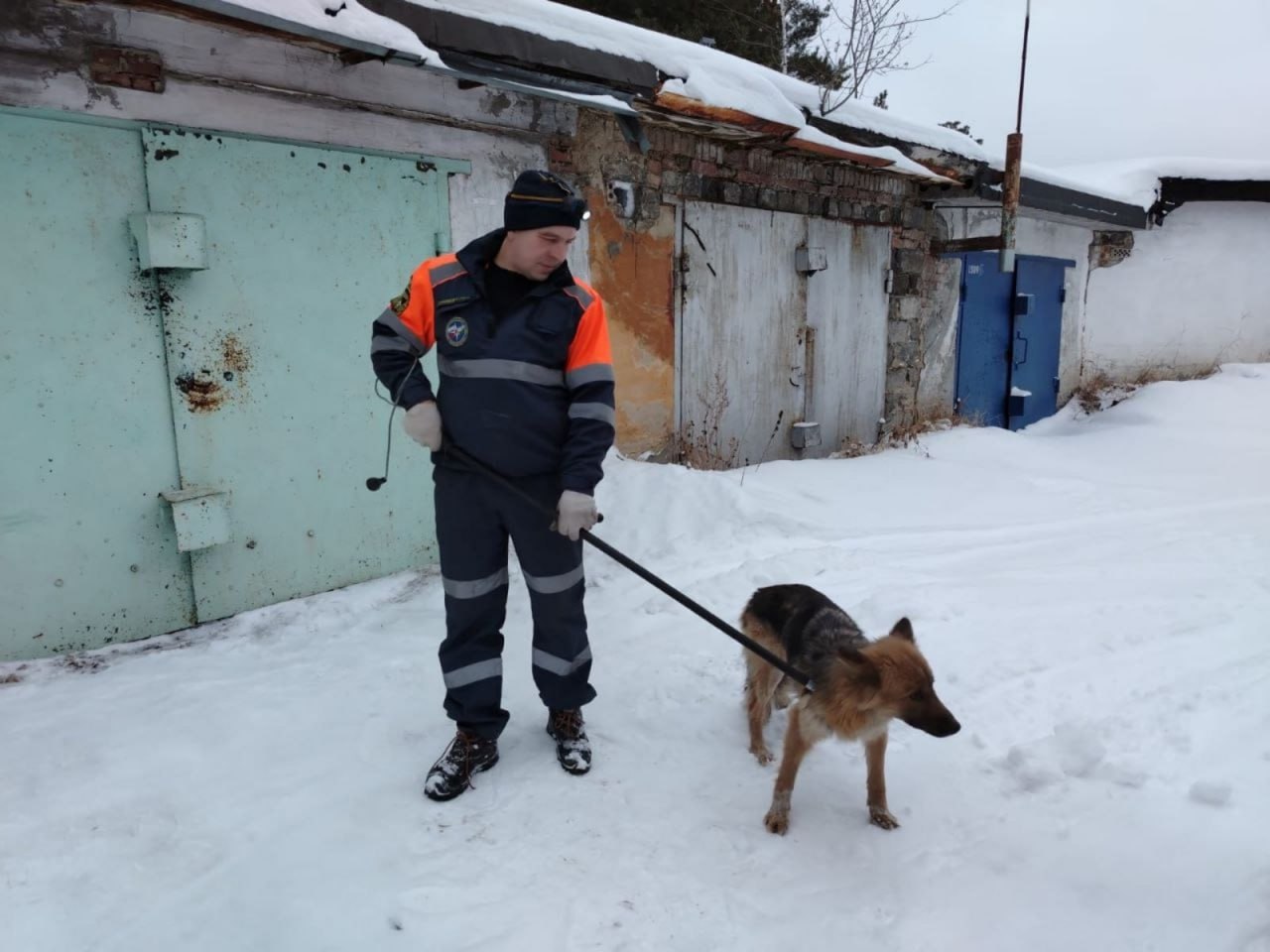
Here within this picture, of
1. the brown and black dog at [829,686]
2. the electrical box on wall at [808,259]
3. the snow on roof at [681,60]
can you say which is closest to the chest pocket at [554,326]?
the brown and black dog at [829,686]

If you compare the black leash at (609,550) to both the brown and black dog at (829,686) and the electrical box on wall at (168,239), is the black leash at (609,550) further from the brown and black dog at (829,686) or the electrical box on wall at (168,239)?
the electrical box on wall at (168,239)

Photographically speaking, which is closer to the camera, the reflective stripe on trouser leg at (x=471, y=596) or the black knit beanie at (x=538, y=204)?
the black knit beanie at (x=538, y=204)

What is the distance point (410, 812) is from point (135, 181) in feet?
10.2

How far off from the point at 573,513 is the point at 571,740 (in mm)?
913

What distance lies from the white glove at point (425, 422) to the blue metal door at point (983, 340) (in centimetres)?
867

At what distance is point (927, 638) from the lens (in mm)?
3877

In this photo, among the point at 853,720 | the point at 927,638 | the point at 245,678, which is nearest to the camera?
the point at 853,720

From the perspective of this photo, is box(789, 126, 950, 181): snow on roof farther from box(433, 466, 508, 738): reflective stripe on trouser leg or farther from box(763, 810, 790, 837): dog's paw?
box(763, 810, 790, 837): dog's paw

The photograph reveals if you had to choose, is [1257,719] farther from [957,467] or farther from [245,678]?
[957,467]

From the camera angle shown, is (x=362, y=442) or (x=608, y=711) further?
(x=362, y=442)

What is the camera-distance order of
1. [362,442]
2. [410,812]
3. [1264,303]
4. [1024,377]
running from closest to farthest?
1. [410,812]
2. [362,442]
3. [1024,377]
4. [1264,303]

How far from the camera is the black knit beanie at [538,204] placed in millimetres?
2594

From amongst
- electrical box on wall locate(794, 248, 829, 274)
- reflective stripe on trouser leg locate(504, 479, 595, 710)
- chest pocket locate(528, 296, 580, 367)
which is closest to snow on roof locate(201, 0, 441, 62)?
chest pocket locate(528, 296, 580, 367)

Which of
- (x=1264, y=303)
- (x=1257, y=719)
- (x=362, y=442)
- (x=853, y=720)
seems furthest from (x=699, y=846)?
(x=1264, y=303)
